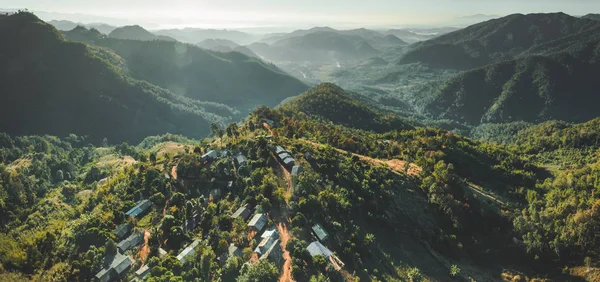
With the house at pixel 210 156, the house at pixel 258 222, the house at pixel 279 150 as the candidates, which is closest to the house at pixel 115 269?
the house at pixel 258 222

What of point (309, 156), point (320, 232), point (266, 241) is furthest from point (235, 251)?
point (309, 156)

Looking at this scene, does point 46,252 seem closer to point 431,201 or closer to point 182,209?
point 182,209

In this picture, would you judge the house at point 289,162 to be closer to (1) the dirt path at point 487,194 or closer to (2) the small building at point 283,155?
(2) the small building at point 283,155

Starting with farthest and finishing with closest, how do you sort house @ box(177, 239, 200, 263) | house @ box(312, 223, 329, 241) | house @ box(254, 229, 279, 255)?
house @ box(312, 223, 329, 241) → house @ box(177, 239, 200, 263) → house @ box(254, 229, 279, 255)

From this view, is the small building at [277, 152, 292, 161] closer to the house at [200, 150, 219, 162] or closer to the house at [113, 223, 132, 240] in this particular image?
the house at [200, 150, 219, 162]

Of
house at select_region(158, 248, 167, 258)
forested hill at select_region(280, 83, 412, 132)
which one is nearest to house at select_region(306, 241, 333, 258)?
house at select_region(158, 248, 167, 258)

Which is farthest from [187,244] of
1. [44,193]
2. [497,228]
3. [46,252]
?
[44,193]
